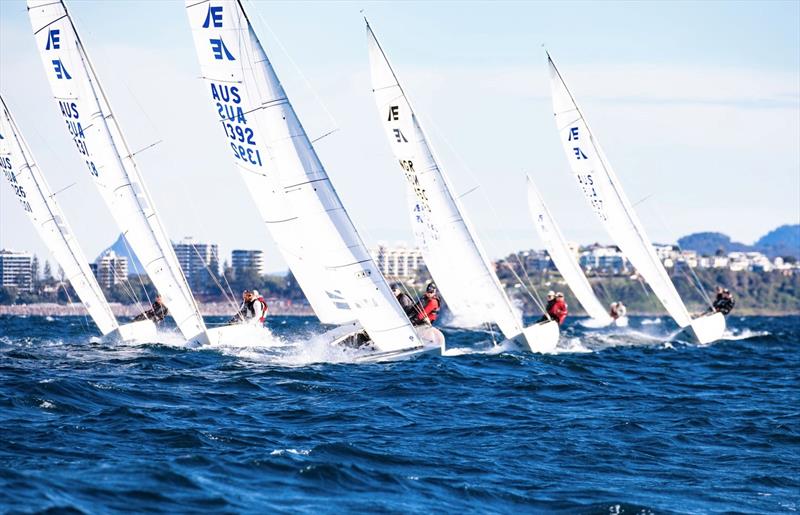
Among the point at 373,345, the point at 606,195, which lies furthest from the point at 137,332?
the point at 606,195

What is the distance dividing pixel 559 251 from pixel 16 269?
145146 mm

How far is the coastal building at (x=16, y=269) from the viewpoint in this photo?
17125 centimetres

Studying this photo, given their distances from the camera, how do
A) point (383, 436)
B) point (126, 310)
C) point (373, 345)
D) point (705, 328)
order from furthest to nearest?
point (126, 310) → point (705, 328) → point (373, 345) → point (383, 436)

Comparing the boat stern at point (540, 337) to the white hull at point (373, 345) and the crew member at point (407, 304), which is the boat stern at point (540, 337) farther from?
the white hull at point (373, 345)

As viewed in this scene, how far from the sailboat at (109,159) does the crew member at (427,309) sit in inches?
182

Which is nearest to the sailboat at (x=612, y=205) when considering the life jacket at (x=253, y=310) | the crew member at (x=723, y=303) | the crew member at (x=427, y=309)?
the crew member at (x=723, y=303)

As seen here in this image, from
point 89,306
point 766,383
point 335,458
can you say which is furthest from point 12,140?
point 335,458

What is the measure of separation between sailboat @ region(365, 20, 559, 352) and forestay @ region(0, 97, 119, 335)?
30.0 feet

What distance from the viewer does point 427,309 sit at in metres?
27.5

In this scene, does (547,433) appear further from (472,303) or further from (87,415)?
(472,303)

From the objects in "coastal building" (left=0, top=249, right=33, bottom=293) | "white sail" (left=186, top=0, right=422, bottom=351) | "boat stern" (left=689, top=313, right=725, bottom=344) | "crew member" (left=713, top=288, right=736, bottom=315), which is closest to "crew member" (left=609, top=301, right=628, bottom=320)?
"crew member" (left=713, top=288, right=736, bottom=315)

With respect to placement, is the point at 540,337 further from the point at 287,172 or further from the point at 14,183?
the point at 14,183

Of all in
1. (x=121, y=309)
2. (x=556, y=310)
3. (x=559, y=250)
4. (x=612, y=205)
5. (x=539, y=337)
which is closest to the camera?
(x=539, y=337)

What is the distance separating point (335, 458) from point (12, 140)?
2287 cm
